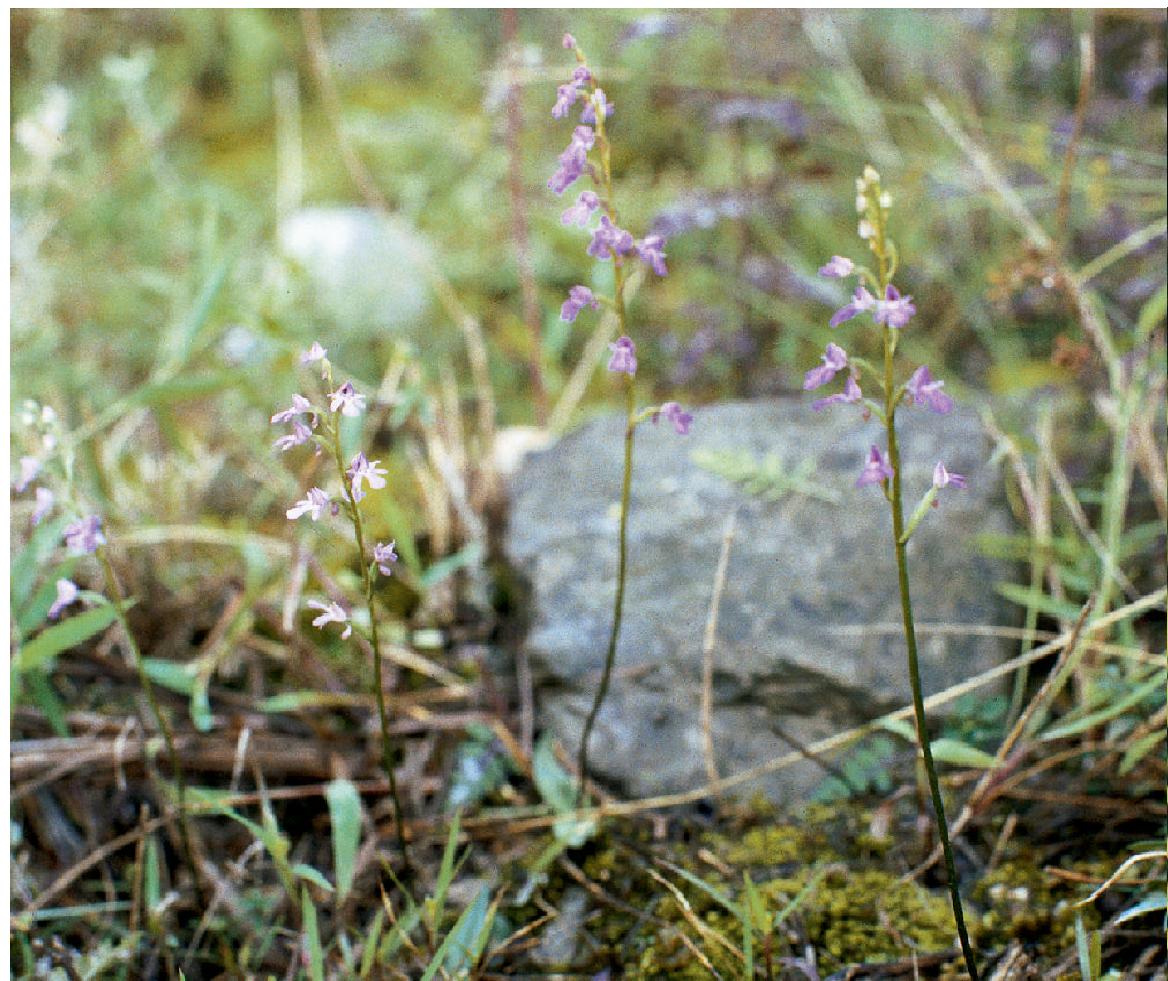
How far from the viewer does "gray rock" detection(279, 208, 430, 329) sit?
308cm

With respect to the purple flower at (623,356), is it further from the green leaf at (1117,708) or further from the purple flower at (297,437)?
the green leaf at (1117,708)

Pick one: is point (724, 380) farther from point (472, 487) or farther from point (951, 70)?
point (951, 70)

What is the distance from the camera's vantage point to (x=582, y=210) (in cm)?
123

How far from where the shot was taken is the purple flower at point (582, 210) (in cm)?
121

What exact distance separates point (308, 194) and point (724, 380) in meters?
1.66

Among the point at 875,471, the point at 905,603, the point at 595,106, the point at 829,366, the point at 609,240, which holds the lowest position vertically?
the point at 905,603

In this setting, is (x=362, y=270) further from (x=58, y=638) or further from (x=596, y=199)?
(x=596, y=199)

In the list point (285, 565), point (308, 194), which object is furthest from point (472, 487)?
point (308, 194)

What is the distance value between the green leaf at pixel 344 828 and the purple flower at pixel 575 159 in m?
0.79

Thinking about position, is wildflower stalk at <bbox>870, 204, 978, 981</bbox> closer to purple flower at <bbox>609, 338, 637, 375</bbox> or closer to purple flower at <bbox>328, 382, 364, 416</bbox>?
purple flower at <bbox>609, 338, 637, 375</bbox>

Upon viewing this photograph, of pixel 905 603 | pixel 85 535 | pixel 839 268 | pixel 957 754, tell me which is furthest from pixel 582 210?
pixel 957 754

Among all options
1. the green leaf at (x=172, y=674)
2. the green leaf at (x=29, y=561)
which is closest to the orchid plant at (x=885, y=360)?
the green leaf at (x=172, y=674)

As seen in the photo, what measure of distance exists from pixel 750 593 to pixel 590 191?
85 cm

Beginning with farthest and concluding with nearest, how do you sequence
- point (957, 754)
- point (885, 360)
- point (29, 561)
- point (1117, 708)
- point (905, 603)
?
point (29, 561), point (1117, 708), point (957, 754), point (905, 603), point (885, 360)
